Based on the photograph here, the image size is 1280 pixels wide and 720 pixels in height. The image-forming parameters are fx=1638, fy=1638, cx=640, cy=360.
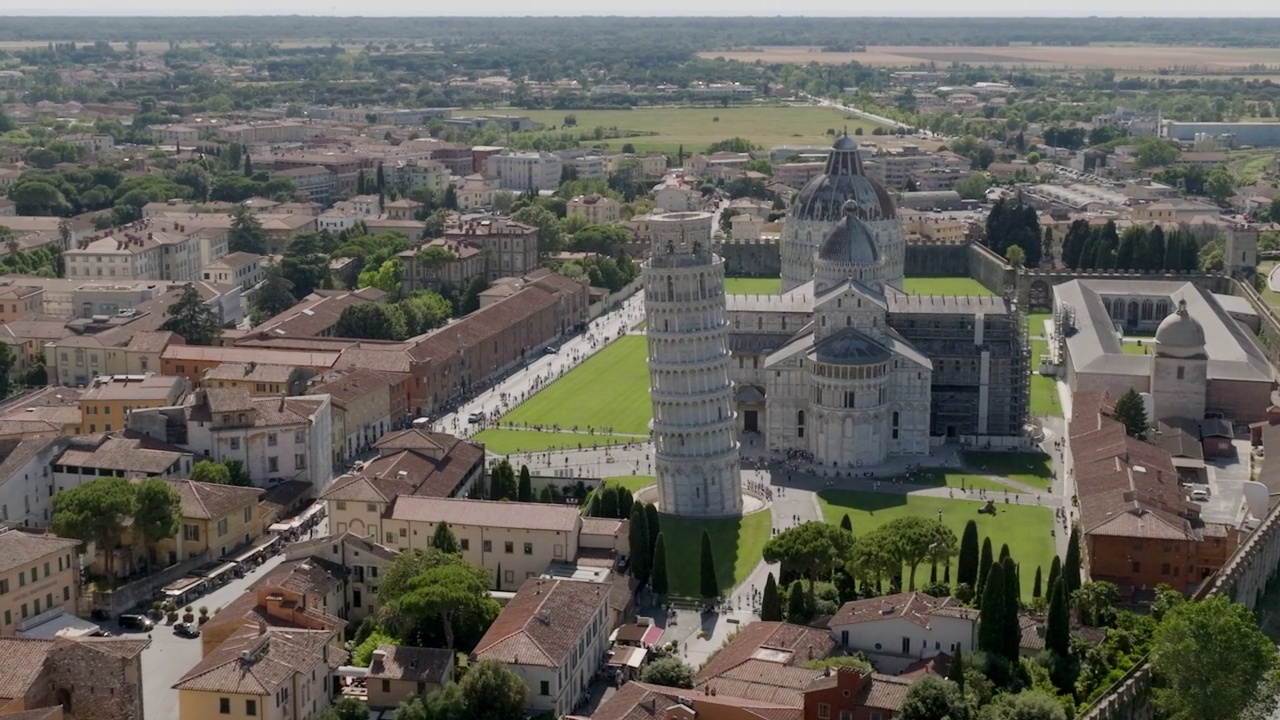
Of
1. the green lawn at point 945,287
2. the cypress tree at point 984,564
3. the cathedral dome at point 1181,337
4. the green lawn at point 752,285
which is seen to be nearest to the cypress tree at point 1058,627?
the cypress tree at point 984,564

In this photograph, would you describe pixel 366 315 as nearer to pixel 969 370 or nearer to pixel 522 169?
pixel 969 370

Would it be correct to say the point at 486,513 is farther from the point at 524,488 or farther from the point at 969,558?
the point at 969,558

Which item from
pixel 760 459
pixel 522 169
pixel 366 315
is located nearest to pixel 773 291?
pixel 366 315

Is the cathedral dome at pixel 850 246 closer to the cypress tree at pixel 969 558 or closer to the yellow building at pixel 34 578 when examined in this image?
the cypress tree at pixel 969 558

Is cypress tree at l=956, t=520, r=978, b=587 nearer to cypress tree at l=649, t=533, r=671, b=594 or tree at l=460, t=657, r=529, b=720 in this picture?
cypress tree at l=649, t=533, r=671, b=594

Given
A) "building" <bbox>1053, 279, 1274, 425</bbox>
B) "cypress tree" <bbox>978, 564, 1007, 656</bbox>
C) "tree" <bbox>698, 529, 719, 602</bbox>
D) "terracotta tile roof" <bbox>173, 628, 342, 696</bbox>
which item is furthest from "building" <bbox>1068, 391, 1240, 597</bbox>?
"terracotta tile roof" <bbox>173, 628, 342, 696</bbox>

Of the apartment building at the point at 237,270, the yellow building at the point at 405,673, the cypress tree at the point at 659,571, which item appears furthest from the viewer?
the apartment building at the point at 237,270
